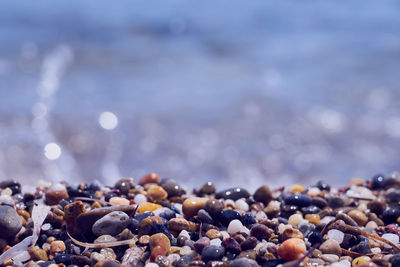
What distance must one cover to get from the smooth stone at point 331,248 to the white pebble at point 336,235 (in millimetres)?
107

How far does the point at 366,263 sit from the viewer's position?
6.13ft

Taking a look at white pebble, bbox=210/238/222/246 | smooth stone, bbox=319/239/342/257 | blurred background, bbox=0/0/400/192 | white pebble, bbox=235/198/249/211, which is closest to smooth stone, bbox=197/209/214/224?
white pebble, bbox=210/238/222/246

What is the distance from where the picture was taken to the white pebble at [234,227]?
2.23m

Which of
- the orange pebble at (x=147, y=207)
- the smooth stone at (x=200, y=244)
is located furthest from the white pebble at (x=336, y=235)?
the orange pebble at (x=147, y=207)

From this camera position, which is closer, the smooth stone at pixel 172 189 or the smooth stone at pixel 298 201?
the smooth stone at pixel 298 201

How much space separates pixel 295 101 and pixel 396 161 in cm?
212

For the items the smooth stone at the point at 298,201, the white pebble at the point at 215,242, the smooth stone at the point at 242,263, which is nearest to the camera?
the smooth stone at the point at 242,263

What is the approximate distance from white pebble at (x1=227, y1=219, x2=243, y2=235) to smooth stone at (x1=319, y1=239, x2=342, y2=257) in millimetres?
394

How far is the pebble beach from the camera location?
1989mm

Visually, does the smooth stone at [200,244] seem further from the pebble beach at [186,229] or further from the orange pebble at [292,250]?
the orange pebble at [292,250]

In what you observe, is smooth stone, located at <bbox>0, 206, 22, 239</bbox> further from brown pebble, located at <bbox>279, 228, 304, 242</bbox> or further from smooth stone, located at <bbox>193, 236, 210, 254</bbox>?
brown pebble, located at <bbox>279, 228, 304, 242</bbox>

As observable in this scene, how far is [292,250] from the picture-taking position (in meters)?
1.91

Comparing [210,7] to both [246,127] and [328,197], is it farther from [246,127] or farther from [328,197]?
[328,197]

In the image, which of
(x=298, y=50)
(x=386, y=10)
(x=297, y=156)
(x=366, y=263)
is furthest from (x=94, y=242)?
(x=386, y=10)
